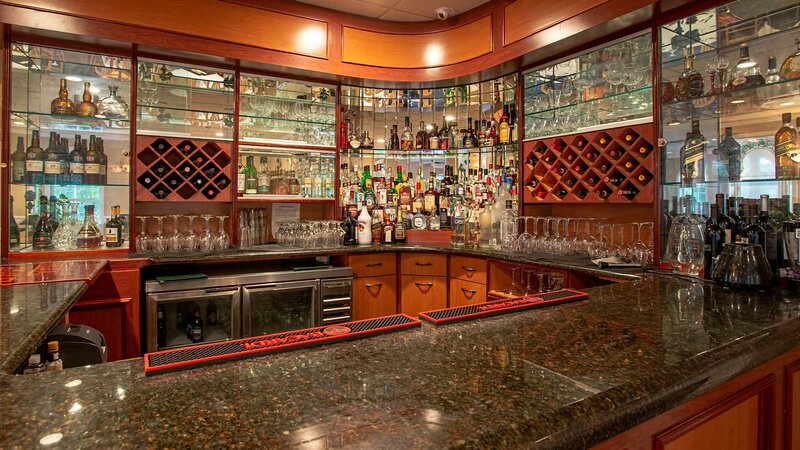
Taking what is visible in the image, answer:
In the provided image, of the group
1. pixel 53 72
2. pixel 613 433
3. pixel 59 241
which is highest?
pixel 53 72

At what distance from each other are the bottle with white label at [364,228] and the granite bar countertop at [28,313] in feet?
7.68

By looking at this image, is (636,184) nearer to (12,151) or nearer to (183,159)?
(183,159)

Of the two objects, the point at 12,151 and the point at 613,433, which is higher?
the point at 12,151

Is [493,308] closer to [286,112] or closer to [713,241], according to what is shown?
[713,241]

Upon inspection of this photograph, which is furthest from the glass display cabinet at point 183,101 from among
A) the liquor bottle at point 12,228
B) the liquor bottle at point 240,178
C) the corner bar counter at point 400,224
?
the liquor bottle at point 12,228

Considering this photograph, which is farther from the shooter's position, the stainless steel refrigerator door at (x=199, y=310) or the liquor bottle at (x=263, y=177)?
the liquor bottle at (x=263, y=177)

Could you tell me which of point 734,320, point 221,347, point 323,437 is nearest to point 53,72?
point 221,347

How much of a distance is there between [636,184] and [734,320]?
1646 mm

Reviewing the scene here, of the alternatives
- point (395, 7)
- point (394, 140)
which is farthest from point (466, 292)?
point (395, 7)

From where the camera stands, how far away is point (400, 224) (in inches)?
168

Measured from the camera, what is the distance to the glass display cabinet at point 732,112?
220cm

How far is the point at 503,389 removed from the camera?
2.73 feet

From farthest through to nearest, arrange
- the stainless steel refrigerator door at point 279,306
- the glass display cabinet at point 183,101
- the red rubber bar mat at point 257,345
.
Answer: the glass display cabinet at point 183,101 < the stainless steel refrigerator door at point 279,306 < the red rubber bar mat at point 257,345

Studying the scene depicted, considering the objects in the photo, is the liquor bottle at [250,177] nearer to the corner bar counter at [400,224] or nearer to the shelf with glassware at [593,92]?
the corner bar counter at [400,224]
